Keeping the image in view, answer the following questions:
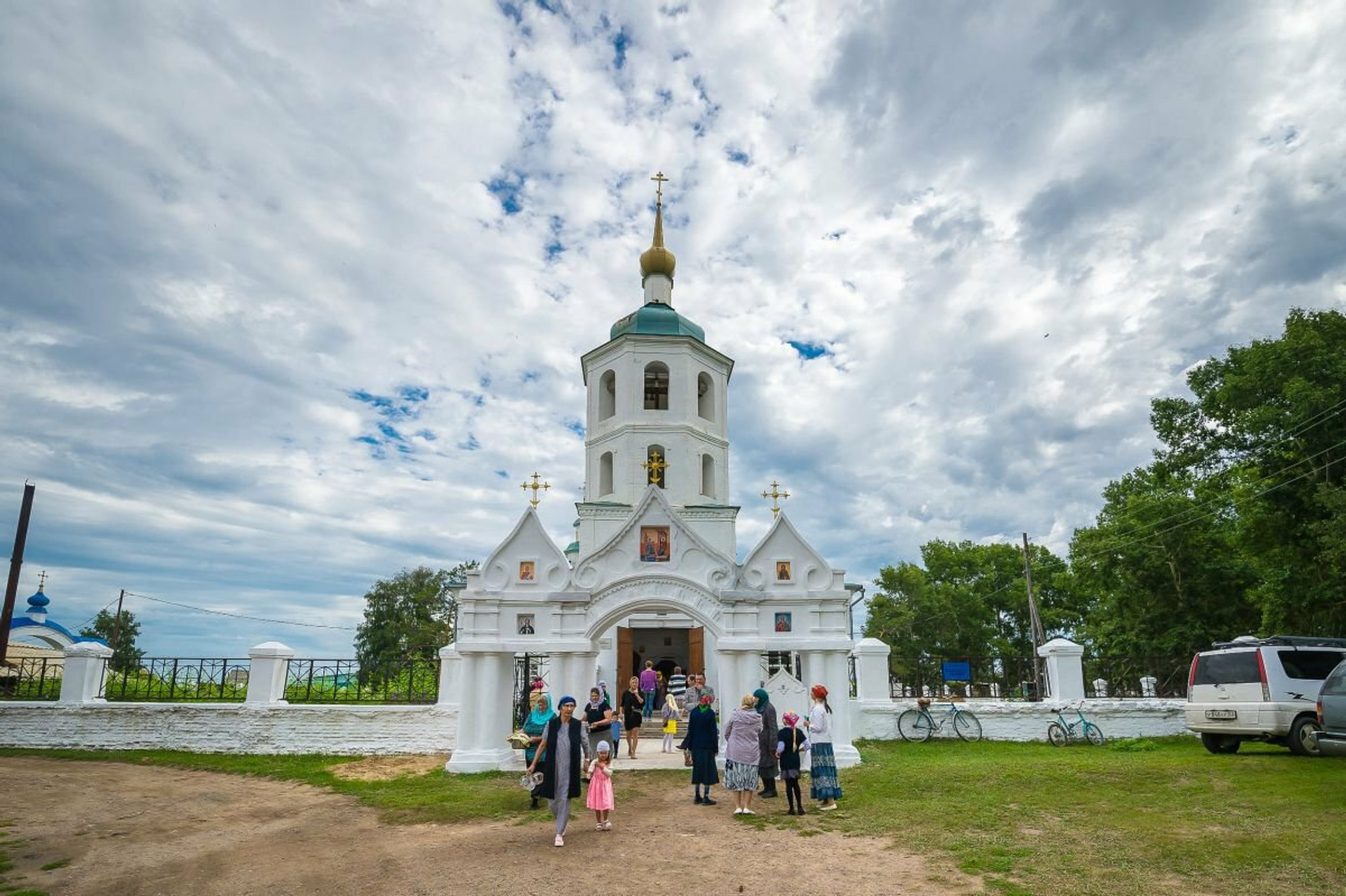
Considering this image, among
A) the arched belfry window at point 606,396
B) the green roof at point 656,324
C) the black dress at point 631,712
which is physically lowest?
the black dress at point 631,712

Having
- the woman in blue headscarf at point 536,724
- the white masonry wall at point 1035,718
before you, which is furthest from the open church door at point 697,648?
the woman in blue headscarf at point 536,724

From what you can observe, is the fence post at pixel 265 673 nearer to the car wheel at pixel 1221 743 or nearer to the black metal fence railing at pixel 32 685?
the black metal fence railing at pixel 32 685

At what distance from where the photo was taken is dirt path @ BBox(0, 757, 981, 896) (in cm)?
744

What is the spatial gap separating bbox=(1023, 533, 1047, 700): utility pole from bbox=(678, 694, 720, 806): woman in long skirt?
1083 centimetres

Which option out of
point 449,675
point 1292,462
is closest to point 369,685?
point 449,675

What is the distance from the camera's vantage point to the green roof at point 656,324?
2625 centimetres

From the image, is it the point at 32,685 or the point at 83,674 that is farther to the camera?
the point at 32,685

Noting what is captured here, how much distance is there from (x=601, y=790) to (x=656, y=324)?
1880 cm

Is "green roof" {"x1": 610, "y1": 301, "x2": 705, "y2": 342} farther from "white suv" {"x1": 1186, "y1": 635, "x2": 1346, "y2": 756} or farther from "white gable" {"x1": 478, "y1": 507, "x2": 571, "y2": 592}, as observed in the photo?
"white suv" {"x1": 1186, "y1": 635, "x2": 1346, "y2": 756}

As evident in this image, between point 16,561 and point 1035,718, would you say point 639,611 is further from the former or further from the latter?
point 16,561

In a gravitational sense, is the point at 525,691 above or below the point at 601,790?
above

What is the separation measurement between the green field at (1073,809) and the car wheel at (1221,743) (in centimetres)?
18

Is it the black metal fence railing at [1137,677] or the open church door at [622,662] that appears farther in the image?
the open church door at [622,662]

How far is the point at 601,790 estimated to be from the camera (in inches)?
379
